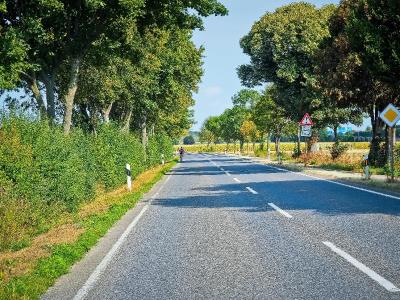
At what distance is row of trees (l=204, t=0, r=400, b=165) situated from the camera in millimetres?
15508

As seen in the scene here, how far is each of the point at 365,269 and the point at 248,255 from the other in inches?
67.8

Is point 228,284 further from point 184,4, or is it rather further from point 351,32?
point 184,4

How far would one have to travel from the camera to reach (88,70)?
86.0 ft

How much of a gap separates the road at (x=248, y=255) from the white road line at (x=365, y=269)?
0.01 m

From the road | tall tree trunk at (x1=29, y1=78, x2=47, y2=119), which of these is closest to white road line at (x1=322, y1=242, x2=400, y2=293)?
the road

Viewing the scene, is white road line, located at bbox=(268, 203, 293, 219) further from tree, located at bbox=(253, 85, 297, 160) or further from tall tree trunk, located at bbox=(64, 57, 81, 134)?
tree, located at bbox=(253, 85, 297, 160)

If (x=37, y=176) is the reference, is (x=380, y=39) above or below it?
above

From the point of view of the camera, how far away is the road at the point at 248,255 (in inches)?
202

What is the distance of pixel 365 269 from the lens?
5.69 meters

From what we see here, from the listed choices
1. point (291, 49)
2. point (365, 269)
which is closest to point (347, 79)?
point (291, 49)

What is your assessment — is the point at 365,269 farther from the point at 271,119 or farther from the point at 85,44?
the point at 271,119

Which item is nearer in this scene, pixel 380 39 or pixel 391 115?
pixel 380 39

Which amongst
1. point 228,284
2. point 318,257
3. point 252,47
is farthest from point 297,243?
point 252,47

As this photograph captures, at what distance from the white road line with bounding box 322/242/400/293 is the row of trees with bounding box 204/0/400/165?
9.68 metres
